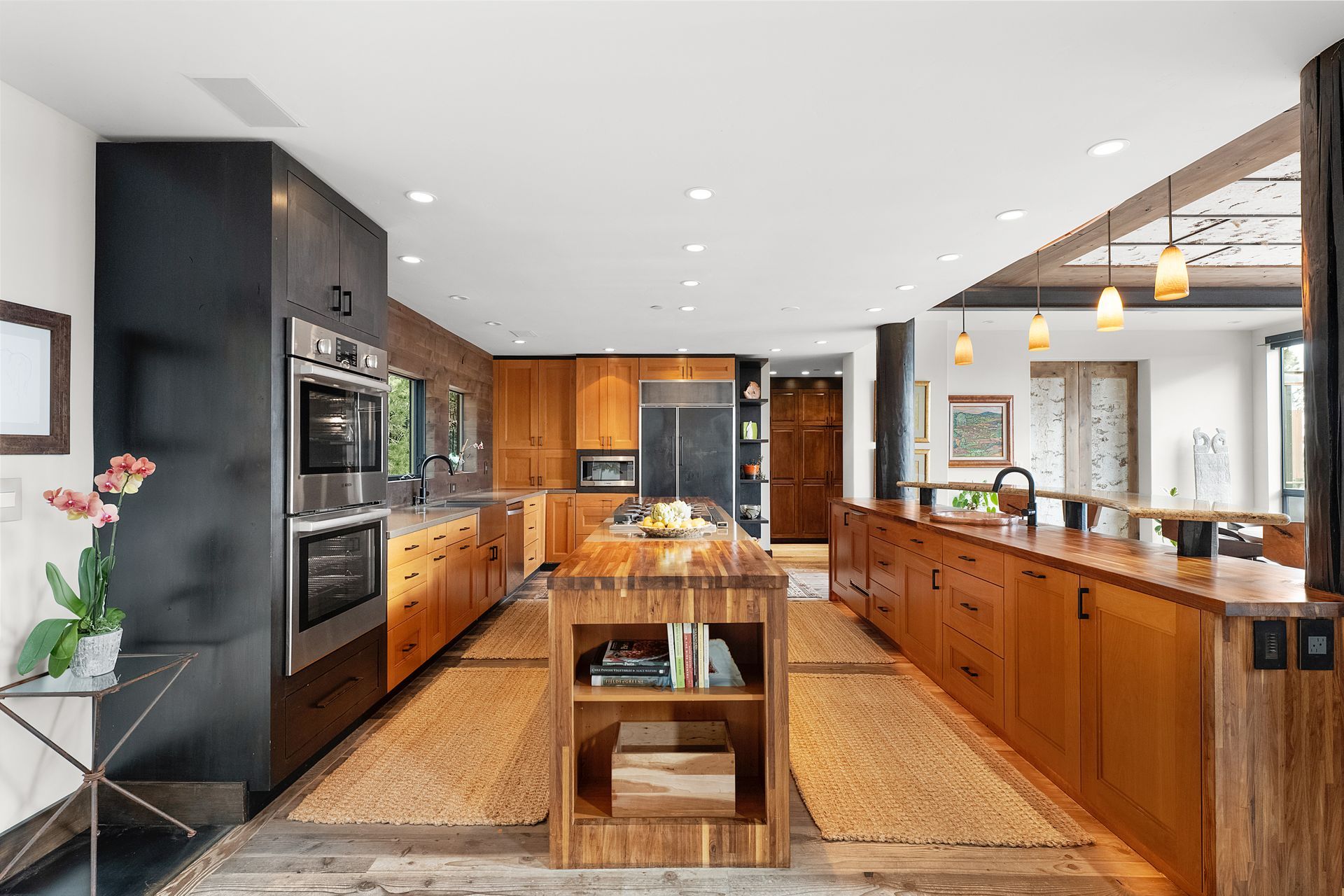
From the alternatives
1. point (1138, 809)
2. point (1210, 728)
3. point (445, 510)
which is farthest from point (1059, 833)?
point (445, 510)

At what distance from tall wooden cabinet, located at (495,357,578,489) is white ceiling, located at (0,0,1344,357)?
161 inches

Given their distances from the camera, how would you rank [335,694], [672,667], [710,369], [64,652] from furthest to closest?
[710,369], [335,694], [672,667], [64,652]

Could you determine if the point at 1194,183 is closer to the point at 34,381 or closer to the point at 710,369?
the point at 710,369

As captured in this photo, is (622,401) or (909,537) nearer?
(909,537)


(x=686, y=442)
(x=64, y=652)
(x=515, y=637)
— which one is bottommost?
(x=515, y=637)

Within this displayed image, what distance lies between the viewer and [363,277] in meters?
3.05

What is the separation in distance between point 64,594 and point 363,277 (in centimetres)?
167

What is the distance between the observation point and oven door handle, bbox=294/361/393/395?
2.48 meters

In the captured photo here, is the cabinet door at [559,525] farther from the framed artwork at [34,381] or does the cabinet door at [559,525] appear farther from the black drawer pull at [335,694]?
the framed artwork at [34,381]

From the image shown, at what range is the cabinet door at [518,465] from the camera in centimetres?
763

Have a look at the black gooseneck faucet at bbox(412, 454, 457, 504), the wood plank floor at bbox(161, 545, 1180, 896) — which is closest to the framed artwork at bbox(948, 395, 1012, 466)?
the black gooseneck faucet at bbox(412, 454, 457, 504)

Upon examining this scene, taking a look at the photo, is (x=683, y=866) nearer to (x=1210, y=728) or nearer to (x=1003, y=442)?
(x=1210, y=728)

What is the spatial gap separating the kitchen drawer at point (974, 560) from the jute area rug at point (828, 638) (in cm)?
102

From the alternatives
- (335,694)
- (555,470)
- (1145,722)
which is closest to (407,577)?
(335,694)
